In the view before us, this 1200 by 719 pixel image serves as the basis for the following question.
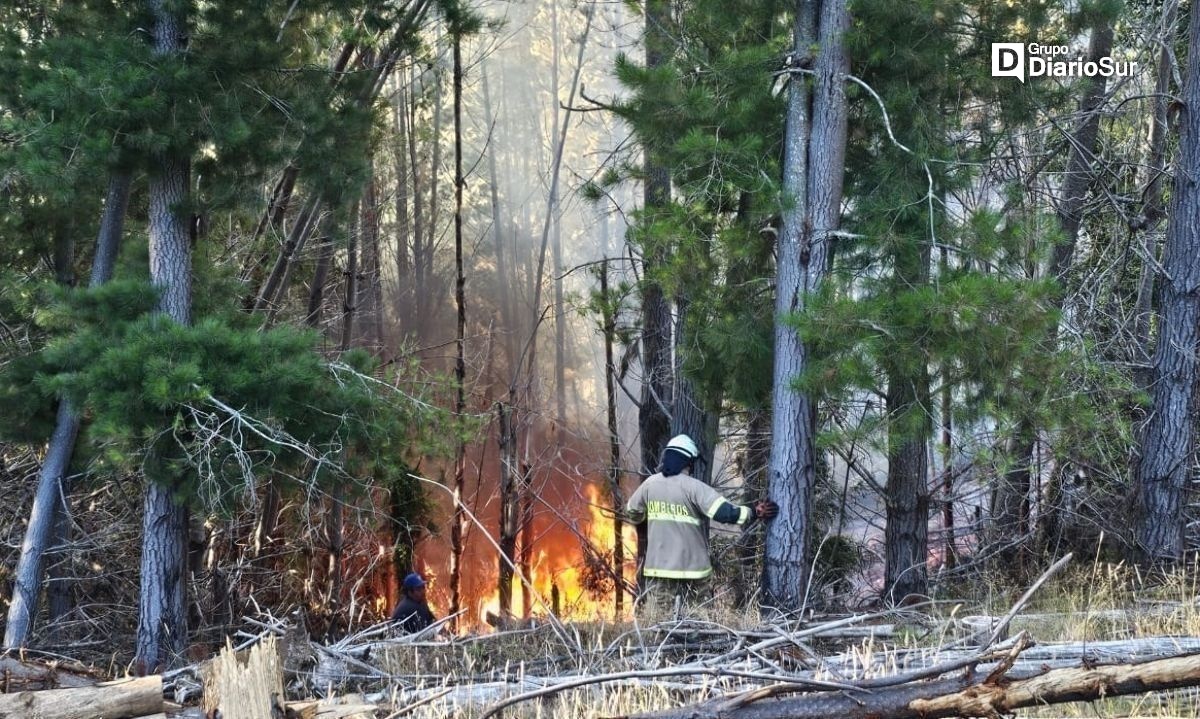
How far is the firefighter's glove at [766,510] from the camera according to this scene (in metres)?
9.62

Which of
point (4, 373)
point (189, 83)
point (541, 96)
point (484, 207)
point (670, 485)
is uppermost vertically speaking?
point (541, 96)

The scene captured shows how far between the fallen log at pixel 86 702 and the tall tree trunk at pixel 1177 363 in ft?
32.7

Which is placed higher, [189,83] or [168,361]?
[189,83]

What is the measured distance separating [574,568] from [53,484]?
32.4ft

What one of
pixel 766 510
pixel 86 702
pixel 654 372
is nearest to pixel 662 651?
pixel 766 510

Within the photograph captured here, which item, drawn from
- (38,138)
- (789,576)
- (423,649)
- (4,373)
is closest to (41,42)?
(38,138)

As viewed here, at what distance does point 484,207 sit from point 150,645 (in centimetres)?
1526

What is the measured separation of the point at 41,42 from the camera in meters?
9.77

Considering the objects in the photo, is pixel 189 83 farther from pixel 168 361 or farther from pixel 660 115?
pixel 660 115

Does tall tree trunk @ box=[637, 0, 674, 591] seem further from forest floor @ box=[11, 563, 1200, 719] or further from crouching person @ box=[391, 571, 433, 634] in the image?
forest floor @ box=[11, 563, 1200, 719]

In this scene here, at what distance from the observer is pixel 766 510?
9.68 m

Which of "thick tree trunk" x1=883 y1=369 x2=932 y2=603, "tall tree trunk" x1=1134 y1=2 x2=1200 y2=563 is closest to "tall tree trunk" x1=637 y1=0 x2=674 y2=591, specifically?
"thick tree trunk" x1=883 y1=369 x2=932 y2=603

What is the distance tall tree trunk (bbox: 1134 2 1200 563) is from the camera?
444 inches

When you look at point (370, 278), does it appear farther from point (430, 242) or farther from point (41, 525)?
point (41, 525)
